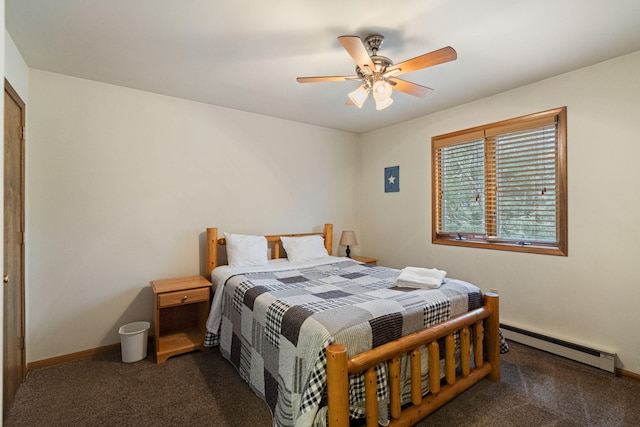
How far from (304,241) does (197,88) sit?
192 centimetres

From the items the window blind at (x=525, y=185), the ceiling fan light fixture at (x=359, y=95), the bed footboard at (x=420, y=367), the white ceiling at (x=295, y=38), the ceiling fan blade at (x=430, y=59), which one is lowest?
the bed footboard at (x=420, y=367)

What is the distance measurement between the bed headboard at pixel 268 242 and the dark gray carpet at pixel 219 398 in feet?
3.09

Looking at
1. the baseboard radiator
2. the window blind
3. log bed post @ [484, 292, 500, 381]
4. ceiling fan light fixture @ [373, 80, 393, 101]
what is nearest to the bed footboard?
log bed post @ [484, 292, 500, 381]

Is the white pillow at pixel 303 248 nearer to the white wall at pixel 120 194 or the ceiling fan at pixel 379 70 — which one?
the white wall at pixel 120 194

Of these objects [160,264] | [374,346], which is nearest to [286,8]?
[374,346]

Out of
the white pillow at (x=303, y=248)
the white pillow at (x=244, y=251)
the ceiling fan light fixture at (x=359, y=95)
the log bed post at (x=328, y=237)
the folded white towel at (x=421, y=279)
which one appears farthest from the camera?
the log bed post at (x=328, y=237)

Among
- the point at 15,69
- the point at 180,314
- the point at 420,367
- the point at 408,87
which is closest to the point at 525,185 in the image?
the point at 408,87

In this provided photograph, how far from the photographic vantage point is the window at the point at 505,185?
2.75m

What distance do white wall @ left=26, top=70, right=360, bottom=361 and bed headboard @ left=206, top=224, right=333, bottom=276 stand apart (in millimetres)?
166

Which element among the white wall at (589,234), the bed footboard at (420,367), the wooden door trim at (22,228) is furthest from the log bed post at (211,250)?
the white wall at (589,234)

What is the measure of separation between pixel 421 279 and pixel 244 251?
1.73m

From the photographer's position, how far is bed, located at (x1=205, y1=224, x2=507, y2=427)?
1566mm

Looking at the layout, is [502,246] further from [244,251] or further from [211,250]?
[211,250]

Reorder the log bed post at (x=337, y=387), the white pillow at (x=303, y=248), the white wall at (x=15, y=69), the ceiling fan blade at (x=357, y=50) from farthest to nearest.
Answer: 1. the white pillow at (x=303, y=248)
2. the white wall at (x=15, y=69)
3. the ceiling fan blade at (x=357, y=50)
4. the log bed post at (x=337, y=387)
